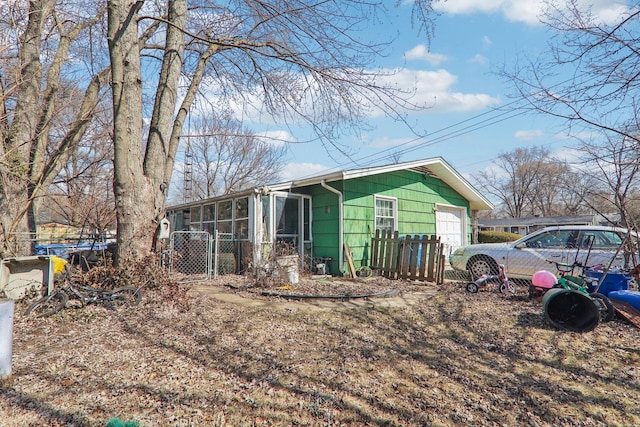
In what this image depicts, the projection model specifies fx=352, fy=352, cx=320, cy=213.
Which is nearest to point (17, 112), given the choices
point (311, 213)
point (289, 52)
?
point (289, 52)

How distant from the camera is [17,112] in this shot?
6.39m

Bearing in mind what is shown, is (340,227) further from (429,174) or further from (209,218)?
(209,218)

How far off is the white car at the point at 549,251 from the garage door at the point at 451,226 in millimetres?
4556

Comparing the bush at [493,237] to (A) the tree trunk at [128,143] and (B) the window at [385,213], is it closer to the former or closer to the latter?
(B) the window at [385,213]

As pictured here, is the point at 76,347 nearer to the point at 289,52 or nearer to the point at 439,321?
the point at 439,321

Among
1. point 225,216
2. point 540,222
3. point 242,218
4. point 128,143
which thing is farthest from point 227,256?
point 540,222

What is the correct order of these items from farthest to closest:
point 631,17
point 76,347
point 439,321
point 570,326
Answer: point 439,321, point 570,326, point 631,17, point 76,347

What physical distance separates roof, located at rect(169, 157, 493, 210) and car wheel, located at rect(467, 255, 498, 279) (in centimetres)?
321

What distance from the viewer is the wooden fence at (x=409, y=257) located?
7.68 metres

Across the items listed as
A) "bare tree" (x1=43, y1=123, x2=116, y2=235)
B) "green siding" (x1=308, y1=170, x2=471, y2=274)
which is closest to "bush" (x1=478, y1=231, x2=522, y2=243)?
"green siding" (x1=308, y1=170, x2=471, y2=274)

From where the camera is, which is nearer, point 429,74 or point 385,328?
point 385,328

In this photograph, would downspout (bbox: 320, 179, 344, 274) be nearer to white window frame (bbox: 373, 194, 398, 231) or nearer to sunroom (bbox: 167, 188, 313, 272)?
sunroom (bbox: 167, 188, 313, 272)

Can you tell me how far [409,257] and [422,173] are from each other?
14.1 ft

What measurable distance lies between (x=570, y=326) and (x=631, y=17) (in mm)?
3550
